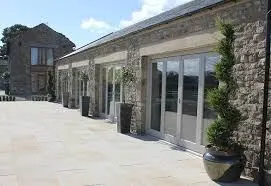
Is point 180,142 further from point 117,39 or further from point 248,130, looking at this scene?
point 117,39

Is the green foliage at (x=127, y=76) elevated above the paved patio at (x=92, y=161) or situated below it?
above

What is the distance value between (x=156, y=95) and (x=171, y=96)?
1027 mm

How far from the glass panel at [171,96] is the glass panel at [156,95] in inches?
19.0

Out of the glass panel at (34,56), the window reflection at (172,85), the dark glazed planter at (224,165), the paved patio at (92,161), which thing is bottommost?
the paved patio at (92,161)

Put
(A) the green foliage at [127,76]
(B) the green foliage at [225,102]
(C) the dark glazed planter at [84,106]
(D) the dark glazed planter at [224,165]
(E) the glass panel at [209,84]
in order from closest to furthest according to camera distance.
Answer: (D) the dark glazed planter at [224,165] → (B) the green foliage at [225,102] → (E) the glass panel at [209,84] → (A) the green foliage at [127,76] → (C) the dark glazed planter at [84,106]

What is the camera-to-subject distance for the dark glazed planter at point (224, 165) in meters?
5.71

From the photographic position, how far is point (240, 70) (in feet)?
21.0

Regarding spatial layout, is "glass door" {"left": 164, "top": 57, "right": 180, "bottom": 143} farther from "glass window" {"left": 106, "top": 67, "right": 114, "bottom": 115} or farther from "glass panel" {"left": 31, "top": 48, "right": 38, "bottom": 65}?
"glass panel" {"left": 31, "top": 48, "right": 38, "bottom": 65}

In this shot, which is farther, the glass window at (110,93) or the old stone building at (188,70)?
the glass window at (110,93)

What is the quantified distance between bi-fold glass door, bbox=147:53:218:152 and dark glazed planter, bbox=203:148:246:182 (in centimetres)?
183

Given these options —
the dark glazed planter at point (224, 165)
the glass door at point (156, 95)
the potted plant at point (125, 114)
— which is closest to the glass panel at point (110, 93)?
the potted plant at point (125, 114)

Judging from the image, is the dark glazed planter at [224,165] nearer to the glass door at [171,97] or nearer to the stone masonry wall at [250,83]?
the stone masonry wall at [250,83]

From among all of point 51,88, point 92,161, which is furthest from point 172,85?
point 51,88

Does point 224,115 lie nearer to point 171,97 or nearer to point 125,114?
point 171,97
